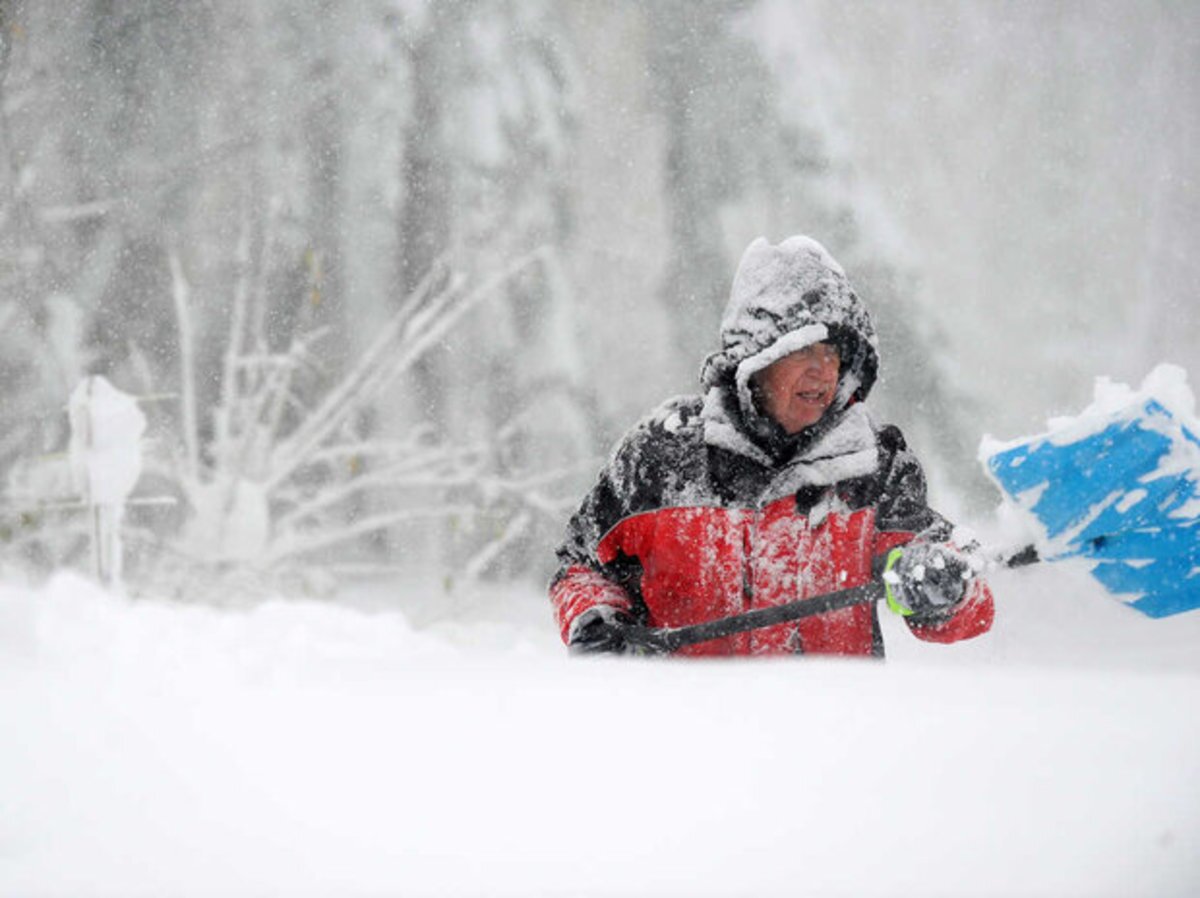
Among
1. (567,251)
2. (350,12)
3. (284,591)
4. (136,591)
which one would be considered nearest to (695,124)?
(567,251)

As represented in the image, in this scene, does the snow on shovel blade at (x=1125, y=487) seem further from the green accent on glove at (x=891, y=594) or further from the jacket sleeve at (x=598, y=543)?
the jacket sleeve at (x=598, y=543)

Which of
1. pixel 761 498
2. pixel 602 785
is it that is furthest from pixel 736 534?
pixel 602 785

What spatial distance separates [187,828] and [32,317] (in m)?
10.5

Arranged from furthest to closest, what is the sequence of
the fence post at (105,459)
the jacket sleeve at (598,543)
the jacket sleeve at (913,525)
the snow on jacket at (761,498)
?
the fence post at (105,459) → the jacket sleeve at (598,543) → the snow on jacket at (761,498) → the jacket sleeve at (913,525)

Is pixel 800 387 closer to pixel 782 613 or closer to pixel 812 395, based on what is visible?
pixel 812 395

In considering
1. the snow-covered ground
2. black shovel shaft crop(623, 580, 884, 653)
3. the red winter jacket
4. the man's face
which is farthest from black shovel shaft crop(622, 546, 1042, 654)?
the snow-covered ground

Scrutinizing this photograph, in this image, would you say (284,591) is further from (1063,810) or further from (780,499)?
(1063,810)

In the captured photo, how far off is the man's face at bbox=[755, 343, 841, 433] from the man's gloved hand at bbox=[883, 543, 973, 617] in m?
0.49

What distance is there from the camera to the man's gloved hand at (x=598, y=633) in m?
1.99

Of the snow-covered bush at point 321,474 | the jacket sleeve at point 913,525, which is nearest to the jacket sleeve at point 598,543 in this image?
the jacket sleeve at point 913,525

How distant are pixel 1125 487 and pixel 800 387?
0.72 meters

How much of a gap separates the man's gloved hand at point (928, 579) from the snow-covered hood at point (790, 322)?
0.53 m

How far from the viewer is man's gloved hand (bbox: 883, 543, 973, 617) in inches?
63.9

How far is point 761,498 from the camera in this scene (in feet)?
6.82
